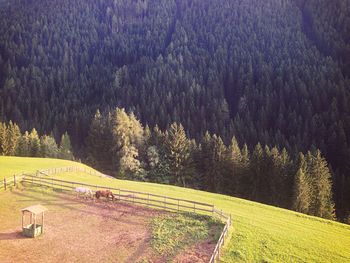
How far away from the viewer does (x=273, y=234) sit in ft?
129

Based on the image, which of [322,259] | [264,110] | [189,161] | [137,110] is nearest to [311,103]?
[264,110]

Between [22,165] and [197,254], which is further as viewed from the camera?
[22,165]

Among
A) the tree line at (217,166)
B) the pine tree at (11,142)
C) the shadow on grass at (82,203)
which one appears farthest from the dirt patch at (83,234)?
the pine tree at (11,142)

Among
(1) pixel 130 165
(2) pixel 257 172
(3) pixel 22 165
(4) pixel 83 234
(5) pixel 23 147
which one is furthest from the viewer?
(5) pixel 23 147

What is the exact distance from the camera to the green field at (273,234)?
112 feet

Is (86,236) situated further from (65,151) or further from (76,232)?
(65,151)

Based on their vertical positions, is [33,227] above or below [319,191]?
above

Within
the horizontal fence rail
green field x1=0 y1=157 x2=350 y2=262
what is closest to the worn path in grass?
the horizontal fence rail

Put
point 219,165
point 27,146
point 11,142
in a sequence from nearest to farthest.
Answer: point 219,165, point 27,146, point 11,142

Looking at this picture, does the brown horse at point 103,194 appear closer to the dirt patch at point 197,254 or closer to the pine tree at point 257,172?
the dirt patch at point 197,254

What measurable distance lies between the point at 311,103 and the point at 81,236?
166 meters

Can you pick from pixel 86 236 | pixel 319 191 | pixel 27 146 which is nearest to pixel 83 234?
pixel 86 236

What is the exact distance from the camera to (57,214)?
41.5m

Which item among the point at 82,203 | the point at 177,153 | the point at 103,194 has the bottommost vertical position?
the point at 177,153
